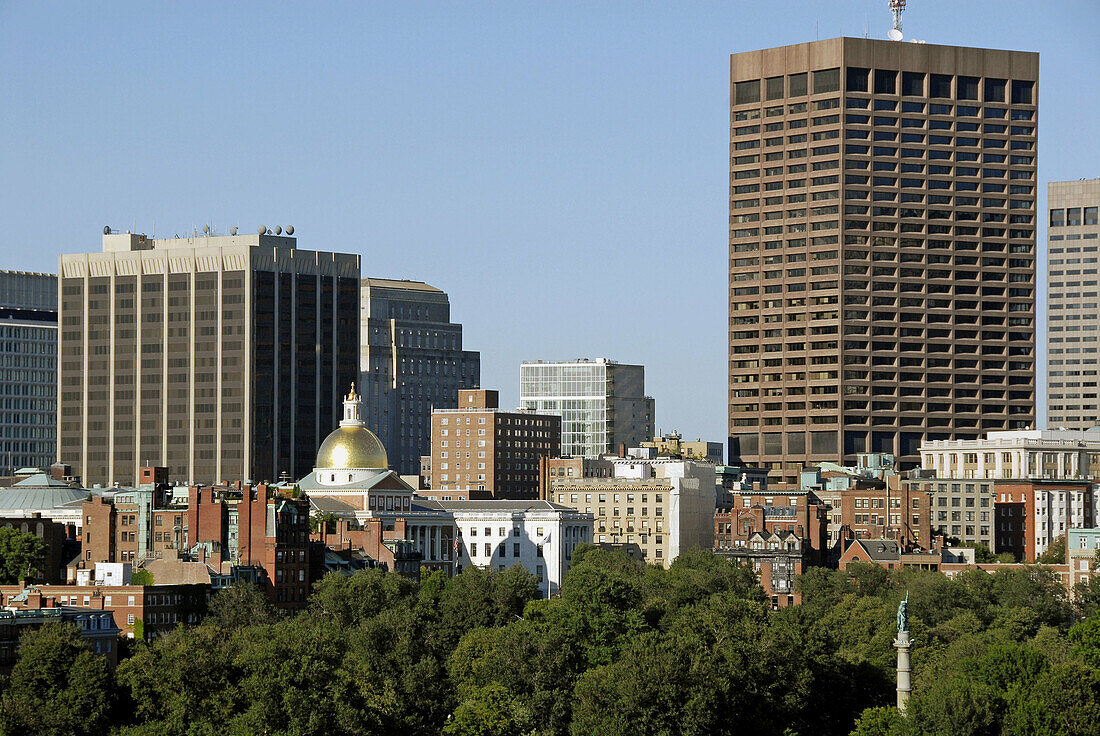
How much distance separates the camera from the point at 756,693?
161 m

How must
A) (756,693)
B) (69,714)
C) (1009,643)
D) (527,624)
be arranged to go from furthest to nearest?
(527,624), (1009,643), (756,693), (69,714)

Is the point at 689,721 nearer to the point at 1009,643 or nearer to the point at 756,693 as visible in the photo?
the point at 756,693

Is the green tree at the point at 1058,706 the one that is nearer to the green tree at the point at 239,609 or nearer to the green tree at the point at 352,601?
the green tree at the point at 352,601

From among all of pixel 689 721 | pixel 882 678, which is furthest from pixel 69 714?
pixel 882 678

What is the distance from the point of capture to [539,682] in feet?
531

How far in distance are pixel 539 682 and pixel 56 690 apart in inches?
1267

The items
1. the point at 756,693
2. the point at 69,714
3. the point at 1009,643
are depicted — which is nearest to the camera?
the point at 69,714

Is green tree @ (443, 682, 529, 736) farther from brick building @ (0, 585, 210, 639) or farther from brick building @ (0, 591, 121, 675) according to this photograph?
brick building @ (0, 585, 210, 639)

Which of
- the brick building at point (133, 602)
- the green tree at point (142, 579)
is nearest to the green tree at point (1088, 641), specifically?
the brick building at point (133, 602)

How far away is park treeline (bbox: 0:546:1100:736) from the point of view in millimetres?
146125

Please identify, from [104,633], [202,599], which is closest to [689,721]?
[104,633]

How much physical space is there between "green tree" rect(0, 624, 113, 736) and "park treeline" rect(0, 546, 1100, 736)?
0.13m

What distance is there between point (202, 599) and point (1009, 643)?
6375cm

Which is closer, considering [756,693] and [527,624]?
[756,693]
